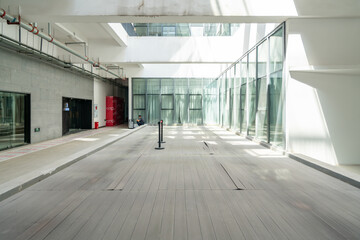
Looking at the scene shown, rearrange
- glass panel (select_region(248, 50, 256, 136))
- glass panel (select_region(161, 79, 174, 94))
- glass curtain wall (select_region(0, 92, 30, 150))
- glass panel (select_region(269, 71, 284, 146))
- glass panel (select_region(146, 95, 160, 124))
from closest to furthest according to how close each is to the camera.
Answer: glass panel (select_region(269, 71, 284, 146)), glass curtain wall (select_region(0, 92, 30, 150)), glass panel (select_region(248, 50, 256, 136)), glass panel (select_region(146, 95, 160, 124)), glass panel (select_region(161, 79, 174, 94))

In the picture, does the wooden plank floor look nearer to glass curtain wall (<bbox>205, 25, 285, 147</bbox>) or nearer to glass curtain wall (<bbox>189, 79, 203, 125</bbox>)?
glass curtain wall (<bbox>205, 25, 285, 147</bbox>)

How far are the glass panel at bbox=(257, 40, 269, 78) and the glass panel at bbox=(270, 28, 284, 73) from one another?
57cm

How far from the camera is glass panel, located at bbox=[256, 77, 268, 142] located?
10.0m

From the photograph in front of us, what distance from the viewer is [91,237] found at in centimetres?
295

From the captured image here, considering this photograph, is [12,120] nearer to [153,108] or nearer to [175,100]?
[153,108]

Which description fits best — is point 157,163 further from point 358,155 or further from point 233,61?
point 233,61

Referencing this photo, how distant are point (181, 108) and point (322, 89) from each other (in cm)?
1539

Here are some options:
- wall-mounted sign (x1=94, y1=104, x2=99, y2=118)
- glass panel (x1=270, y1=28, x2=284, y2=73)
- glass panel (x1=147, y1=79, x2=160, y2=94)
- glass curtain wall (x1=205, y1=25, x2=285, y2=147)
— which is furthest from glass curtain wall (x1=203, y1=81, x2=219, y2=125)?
glass panel (x1=270, y1=28, x2=284, y2=73)

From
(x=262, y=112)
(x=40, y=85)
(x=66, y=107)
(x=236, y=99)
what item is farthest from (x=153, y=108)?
(x=262, y=112)

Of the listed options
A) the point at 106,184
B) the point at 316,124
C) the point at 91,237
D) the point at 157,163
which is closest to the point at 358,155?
the point at 316,124

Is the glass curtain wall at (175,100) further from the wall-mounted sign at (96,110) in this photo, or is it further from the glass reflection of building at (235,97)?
the wall-mounted sign at (96,110)

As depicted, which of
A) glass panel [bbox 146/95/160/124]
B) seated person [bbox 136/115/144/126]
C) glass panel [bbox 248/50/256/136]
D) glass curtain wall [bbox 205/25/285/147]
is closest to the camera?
glass curtain wall [bbox 205/25/285/147]

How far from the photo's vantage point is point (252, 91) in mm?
11867

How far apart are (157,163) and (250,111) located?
694 cm
